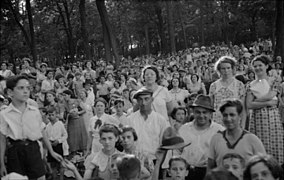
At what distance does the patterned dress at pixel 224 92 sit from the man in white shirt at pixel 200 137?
133cm

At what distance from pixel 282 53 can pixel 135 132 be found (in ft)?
50.7

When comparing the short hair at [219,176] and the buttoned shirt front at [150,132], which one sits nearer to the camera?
the short hair at [219,176]

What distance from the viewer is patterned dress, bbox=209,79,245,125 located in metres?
6.42

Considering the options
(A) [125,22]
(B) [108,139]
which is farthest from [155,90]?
(A) [125,22]

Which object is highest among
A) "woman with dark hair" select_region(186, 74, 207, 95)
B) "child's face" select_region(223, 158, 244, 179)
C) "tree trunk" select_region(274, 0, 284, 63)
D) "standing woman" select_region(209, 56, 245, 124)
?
"tree trunk" select_region(274, 0, 284, 63)

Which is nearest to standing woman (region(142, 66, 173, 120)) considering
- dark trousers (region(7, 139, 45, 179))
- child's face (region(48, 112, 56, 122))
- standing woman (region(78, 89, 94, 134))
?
dark trousers (region(7, 139, 45, 179))

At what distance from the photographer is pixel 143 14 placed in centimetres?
4400

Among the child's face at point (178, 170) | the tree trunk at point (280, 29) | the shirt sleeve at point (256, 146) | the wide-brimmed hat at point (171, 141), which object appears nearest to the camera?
the shirt sleeve at point (256, 146)

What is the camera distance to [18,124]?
5.18m

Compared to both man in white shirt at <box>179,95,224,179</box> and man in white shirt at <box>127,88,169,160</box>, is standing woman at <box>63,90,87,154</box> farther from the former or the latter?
man in white shirt at <box>179,95,224,179</box>

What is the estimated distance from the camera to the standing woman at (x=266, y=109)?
19.9 feet

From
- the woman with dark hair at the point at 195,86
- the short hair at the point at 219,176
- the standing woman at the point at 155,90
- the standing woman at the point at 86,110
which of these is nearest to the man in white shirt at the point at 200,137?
the standing woman at the point at 155,90

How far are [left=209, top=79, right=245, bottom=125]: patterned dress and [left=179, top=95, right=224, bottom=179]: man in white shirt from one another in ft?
4.35

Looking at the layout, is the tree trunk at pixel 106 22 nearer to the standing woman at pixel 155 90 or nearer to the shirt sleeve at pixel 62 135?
the shirt sleeve at pixel 62 135
